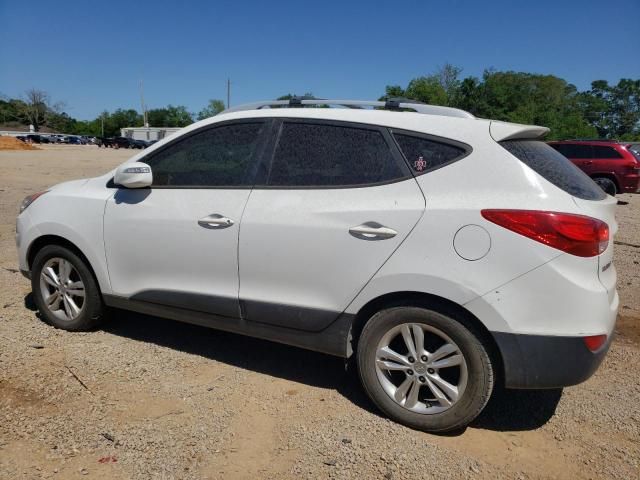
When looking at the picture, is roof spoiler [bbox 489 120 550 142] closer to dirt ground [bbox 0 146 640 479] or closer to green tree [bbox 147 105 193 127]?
dirt ground [bbox 0 146 640 479]

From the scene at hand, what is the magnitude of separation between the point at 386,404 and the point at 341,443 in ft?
1.15

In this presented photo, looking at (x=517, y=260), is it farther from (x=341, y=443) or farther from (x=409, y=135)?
(x=341, y=443)

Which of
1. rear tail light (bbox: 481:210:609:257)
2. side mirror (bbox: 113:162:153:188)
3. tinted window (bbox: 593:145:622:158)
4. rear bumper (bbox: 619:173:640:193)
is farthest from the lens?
tinted window (bbox: 593:145:622:158)

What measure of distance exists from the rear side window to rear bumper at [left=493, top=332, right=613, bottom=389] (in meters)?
0.77

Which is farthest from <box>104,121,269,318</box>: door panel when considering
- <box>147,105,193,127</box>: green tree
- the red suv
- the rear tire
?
<box>147,105,193,127</box>: green tree

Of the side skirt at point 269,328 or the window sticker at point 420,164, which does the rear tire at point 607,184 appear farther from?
the side skirt at point 269,328

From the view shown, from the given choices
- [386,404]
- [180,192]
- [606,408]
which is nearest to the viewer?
[386,404]

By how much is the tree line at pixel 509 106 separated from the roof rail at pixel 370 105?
1210 inches

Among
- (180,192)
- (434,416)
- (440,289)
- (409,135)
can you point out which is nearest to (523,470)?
(434,416)

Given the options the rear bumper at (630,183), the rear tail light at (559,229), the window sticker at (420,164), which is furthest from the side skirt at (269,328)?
the rear bumper at (630,183)

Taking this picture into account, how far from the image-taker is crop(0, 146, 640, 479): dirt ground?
2629mm

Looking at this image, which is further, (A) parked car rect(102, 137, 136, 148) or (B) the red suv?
(A) parked car rect(102, 137, 136, 148)

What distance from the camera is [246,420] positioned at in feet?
9.94

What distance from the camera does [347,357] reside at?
3111 millimetres
